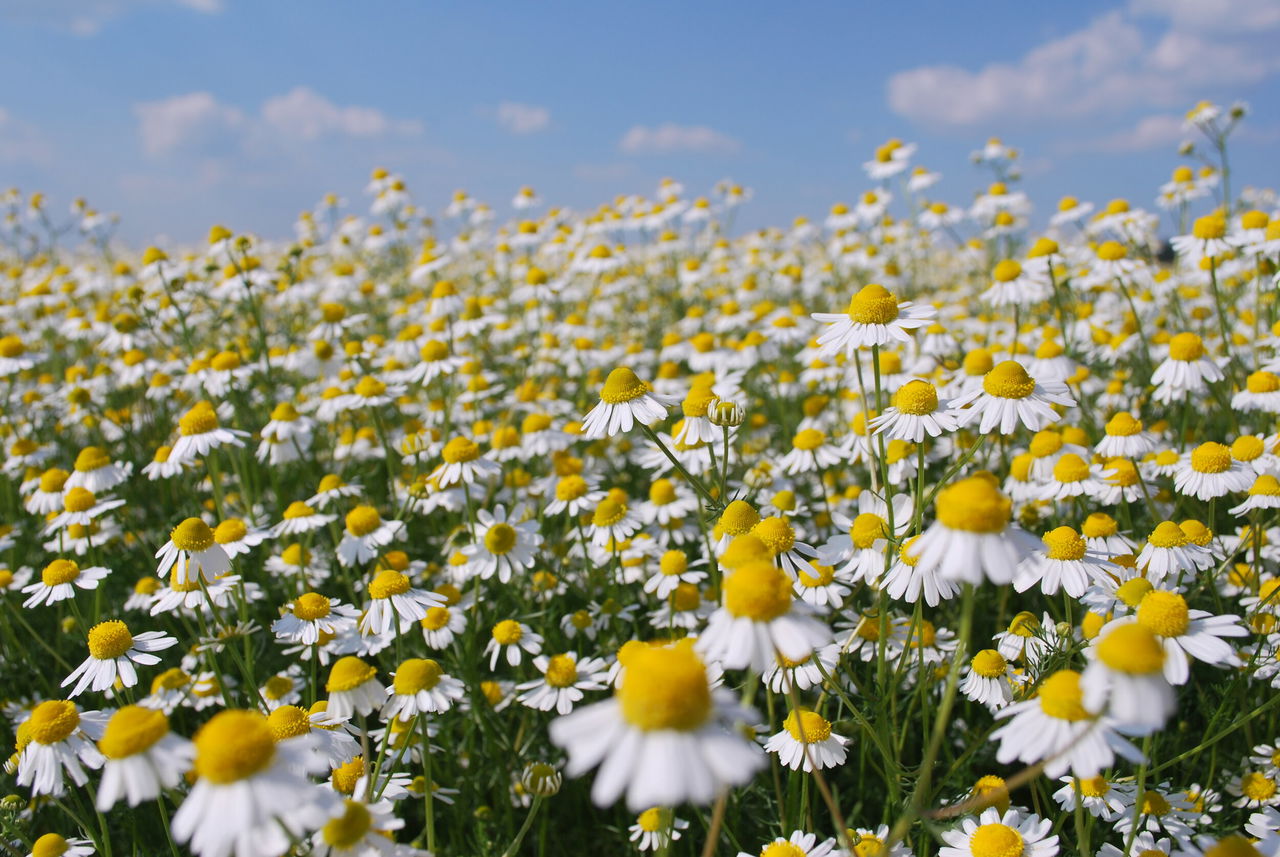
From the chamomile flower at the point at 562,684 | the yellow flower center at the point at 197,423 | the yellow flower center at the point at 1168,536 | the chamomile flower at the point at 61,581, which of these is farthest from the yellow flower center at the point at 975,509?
the yellow flower center at the point at 197,423

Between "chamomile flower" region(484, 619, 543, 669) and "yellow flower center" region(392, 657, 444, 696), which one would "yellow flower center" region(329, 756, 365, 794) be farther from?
"chamomile flower" region(484, 619, 543, 669)

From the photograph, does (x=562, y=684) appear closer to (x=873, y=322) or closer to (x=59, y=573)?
(x=873, y=322)

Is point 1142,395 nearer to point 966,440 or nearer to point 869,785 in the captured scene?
point 966,440

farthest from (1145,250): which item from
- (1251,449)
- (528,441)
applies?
(528,441)

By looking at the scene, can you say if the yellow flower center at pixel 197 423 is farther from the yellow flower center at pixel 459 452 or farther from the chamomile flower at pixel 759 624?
the chamomile flower at pixel 759 624

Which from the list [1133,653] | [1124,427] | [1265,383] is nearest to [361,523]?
[1133,653]

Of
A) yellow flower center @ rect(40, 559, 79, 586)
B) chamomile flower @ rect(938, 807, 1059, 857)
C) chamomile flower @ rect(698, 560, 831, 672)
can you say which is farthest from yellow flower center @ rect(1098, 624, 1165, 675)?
yellow flower center @ rect(40, 559, 79, 586)
